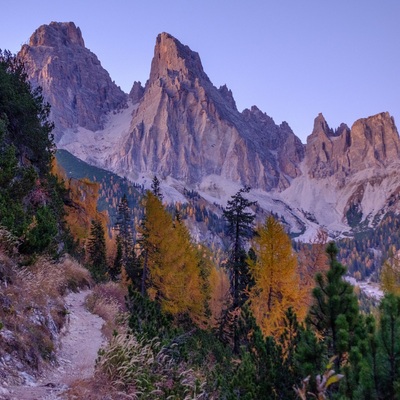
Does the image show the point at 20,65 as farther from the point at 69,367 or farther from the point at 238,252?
the point at 69,367

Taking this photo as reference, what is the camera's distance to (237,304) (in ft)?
70.6

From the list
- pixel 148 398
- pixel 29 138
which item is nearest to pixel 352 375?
pixel 148 398

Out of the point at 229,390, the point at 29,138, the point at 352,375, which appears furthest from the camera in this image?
the point at 29,138

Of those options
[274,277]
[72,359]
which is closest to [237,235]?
[274,277]

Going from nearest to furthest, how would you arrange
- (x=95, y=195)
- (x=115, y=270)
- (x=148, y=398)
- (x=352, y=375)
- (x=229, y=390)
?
(x=352, y=375)
(x=148, y=398)
(x=229, y=390)
(x=95, y=195)
(x=115, y=270)

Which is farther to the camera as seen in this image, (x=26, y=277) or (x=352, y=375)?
(x=26, y=277)

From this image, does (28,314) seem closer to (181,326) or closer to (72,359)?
(72,359)

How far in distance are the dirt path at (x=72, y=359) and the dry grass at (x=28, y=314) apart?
0.30 meters

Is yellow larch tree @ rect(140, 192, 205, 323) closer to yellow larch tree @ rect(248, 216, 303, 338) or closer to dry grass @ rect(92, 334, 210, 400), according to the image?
yellow larch tree @ rect(248, 216, 303, 338)

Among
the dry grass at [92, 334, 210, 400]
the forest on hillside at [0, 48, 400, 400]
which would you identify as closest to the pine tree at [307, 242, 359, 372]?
the forest on hillside at [0, 48, 400, 400]

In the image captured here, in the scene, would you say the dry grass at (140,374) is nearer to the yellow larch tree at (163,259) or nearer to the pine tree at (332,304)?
the pine tree at (332,304)

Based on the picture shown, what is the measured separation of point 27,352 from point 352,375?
477 centimetres

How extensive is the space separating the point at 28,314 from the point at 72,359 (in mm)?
1234

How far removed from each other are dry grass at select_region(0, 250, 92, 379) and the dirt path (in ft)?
1.00
